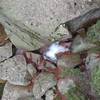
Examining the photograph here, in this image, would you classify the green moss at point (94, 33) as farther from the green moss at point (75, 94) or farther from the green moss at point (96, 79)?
the green moss at point (75, 94)

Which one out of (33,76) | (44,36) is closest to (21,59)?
(33,76)

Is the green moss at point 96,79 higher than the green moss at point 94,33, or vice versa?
the green moss at point 94,33

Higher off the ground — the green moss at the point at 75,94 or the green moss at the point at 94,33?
the green moss at the point at 94,33

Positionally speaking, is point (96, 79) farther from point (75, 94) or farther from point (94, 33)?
point (94, 33)

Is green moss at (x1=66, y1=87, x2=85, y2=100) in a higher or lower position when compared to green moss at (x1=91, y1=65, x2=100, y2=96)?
lower

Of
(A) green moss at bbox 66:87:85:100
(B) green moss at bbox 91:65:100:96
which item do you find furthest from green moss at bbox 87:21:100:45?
(A) green moss at bbox 66:87:85:100

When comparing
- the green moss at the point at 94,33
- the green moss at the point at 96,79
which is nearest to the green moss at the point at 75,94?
the green moss at the point at 96,79

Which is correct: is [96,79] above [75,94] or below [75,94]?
above

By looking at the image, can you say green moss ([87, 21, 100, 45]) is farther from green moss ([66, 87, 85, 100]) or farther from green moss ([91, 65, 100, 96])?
green moss ([66, 87, 85, 100])

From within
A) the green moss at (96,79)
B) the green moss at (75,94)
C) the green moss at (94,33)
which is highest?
the green moss at (94,33)

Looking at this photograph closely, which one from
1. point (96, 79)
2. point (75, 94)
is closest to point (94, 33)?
point (96, 79)

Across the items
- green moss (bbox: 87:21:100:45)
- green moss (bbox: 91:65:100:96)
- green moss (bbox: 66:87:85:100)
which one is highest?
green moss (bbox: 87:21:100:45)

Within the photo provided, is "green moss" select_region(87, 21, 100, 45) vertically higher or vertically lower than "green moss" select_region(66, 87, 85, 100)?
higher
